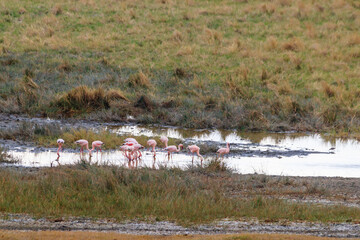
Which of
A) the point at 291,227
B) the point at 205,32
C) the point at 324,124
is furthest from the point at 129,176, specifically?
the point at 205,32

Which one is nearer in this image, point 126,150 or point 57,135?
point 126,150

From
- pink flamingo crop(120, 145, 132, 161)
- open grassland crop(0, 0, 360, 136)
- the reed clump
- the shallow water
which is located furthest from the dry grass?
the reed clump

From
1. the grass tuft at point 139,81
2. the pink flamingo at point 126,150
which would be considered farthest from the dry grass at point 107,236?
the grass tuft at point 139,81

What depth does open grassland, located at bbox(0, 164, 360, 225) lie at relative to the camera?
10477mm

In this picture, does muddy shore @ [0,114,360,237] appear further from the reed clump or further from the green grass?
the reed clump

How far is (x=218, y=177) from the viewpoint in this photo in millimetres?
13484

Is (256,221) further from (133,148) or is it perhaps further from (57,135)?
(57,135)

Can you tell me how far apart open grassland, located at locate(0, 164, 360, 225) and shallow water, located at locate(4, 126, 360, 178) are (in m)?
1.59

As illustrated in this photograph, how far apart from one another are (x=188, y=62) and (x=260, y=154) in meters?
9.85

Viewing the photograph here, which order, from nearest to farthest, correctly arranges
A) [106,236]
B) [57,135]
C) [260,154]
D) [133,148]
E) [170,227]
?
[106,236]
[170,227]
[133,148]
[260,154]
[57,135]

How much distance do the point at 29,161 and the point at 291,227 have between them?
6895 mm

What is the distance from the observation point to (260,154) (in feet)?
55.3


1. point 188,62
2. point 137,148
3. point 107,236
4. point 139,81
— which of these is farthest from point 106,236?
point 188,62

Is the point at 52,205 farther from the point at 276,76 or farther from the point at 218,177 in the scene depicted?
the point at 276,76
